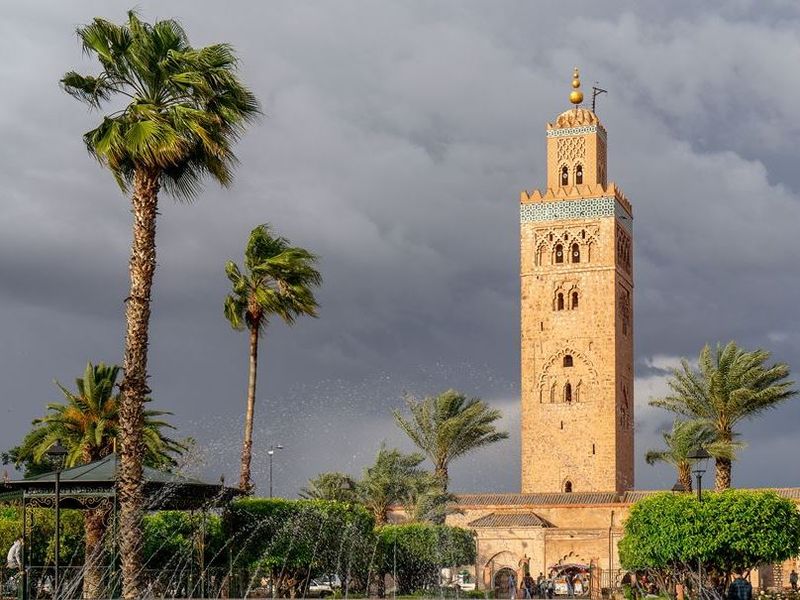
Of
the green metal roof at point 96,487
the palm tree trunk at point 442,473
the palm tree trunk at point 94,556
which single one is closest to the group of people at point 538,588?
the palm tree trunk at point 442,473

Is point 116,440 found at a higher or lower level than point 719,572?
higher

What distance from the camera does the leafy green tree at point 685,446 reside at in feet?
126

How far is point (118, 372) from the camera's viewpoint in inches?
1315

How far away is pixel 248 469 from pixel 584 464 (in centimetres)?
2701

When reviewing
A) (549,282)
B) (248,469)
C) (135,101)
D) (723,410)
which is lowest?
(248,469)

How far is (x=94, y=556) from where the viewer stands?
25125mm

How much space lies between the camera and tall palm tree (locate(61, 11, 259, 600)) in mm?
19312

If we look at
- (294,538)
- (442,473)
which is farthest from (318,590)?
(442,473)

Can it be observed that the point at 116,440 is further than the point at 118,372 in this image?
No

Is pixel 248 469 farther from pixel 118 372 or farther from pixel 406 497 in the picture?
pixel 406 497

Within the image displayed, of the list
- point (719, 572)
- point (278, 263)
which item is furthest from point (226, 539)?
point (719, 572)

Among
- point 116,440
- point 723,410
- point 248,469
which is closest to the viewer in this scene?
point 116,440

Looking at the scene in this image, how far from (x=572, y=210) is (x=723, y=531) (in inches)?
1221

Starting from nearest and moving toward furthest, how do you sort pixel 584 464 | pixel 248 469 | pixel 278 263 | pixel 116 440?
pixel 116 440, pixel 248 469, pixel 278 263, pixel 584 464
